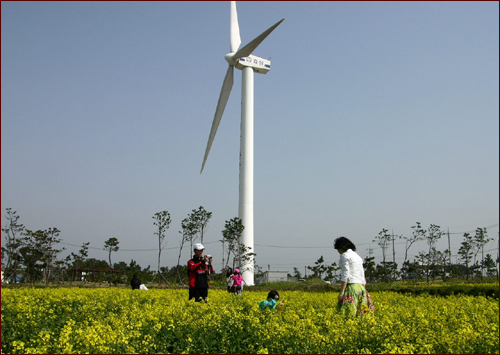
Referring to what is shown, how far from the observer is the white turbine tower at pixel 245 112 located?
4073cm

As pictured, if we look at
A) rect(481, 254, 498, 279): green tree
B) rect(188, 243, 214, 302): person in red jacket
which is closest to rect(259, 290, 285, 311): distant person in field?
rect(188, 243, 214, 302): person in red jacket

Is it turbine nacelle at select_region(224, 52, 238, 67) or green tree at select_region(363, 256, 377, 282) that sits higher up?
turbine nacelle at select_region(224, 52, 238, 67)

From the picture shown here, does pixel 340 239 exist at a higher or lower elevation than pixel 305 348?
higher

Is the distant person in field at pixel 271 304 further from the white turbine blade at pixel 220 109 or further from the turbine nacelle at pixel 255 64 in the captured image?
the turbine nacelle at pixel 255 64

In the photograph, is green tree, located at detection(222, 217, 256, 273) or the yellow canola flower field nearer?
the yellow canola flower field

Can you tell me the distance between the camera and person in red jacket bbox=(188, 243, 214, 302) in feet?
33.8

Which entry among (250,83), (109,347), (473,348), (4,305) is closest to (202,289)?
(4,305)

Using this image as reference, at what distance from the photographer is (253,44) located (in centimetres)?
4034

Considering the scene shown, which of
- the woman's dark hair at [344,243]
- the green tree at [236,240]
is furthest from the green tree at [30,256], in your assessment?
the woman's dark hair at [344,243]

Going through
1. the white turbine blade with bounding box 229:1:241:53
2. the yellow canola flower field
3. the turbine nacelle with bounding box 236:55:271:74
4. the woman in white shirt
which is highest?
the white turbine blade with bounding box 229:1:241:53

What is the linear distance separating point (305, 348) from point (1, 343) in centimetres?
406

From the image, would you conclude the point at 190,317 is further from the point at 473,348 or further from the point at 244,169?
the point at 244,169

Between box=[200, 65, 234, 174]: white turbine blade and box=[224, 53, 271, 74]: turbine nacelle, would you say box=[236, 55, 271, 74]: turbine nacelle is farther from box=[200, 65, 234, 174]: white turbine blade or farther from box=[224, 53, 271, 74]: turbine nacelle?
box=[200, 65, 234, 174]: white turbine blade

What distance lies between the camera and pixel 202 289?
10547 millimetres
